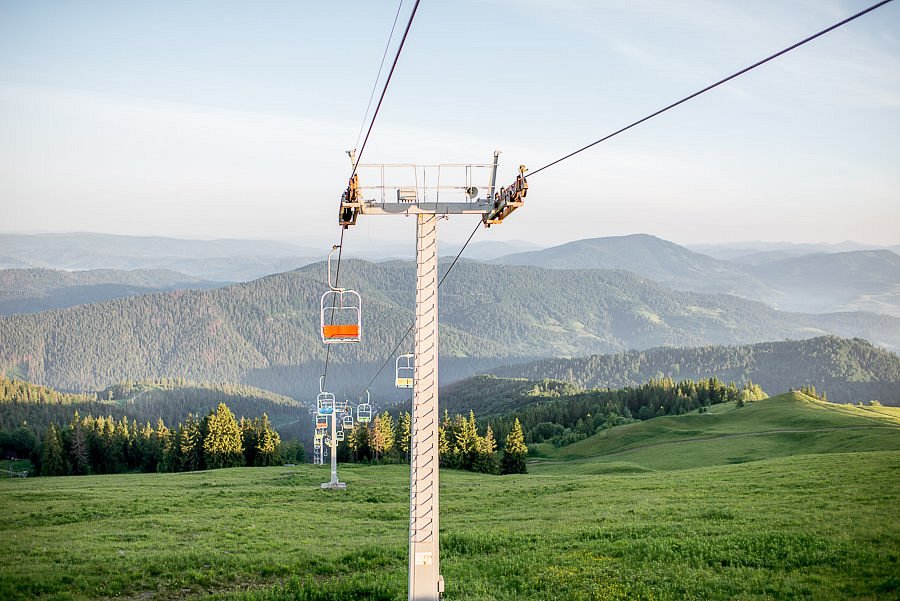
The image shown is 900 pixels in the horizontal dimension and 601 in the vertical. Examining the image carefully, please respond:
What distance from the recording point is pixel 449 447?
8494 cm

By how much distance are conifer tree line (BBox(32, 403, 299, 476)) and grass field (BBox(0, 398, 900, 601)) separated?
138 ft

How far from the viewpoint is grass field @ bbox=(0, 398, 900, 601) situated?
19.3 m

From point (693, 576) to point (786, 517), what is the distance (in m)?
8.74

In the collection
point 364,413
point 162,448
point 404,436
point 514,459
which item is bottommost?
point 514,459

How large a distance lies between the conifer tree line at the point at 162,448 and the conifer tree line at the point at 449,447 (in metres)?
10.6

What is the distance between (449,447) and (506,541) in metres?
60.0

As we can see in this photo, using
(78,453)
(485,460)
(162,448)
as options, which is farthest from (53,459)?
(485,460)

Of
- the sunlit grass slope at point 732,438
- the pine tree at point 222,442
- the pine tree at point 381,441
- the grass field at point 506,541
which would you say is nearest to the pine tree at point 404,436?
the pine tree at point 381,441

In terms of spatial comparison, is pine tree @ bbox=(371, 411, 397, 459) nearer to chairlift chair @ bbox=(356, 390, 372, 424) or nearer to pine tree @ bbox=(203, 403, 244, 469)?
pine tree @ bbox=(203, 403, 244, 469)

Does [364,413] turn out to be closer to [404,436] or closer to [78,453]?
[404,436]

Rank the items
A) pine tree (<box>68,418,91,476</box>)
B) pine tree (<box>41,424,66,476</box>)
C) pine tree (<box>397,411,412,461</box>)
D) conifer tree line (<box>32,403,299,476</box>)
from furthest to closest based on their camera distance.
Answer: pine tree (<box>68,418,91,476</box>) < pine tree (<box>41,424,66,476</box>) < pine tree (<box>397,411,412,461</box>) < conifer tree line (<box>32,403,299,476</box>)

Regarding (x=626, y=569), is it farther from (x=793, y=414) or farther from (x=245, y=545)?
(x=793, y=414)

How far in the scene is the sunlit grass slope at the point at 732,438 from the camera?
66.1 meters

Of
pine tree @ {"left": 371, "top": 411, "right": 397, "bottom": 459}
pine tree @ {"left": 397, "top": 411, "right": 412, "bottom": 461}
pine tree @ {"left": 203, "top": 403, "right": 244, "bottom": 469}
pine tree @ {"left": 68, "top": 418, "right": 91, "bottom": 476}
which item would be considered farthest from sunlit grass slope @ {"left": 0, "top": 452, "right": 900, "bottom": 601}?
pine tree @ {"left": 68, "top": 418, "right": 91, "bottom": 476}
